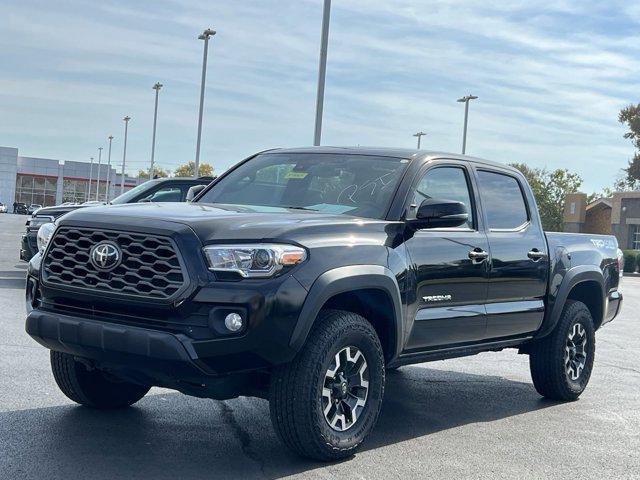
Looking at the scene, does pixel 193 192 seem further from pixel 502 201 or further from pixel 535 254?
pixel 535 254

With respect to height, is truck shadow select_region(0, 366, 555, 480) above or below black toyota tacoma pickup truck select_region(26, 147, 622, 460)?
below

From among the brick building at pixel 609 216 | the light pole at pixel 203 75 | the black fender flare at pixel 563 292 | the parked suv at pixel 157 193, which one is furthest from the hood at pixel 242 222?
the brick building at pixel 609 216

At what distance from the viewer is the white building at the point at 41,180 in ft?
389

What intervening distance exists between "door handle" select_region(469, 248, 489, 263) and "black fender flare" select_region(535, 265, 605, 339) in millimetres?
1209

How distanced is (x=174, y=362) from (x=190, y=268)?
496mm

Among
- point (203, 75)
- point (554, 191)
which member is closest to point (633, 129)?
point (554, 191)

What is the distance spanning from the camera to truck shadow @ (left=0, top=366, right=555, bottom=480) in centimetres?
522

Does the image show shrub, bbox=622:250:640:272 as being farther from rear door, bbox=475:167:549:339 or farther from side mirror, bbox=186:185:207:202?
side mirror, bbox=186:185:207:202

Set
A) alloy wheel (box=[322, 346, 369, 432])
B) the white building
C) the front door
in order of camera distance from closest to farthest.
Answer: alloy wheel (box=[322, 346, 369, 432]) → the front door → the white building

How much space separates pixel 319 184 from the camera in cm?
659

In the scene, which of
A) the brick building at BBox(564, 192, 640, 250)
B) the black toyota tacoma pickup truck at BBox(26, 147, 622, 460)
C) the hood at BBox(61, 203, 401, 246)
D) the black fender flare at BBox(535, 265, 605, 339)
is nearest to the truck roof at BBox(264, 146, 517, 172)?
the black toyota tacoma pickup truck at BBox(26, 147, 622, 460)

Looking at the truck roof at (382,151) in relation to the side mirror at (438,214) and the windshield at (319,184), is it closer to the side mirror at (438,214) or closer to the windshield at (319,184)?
the windshield at (319,184)

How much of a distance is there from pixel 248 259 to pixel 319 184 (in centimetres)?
159

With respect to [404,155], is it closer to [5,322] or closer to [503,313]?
[503,313]
